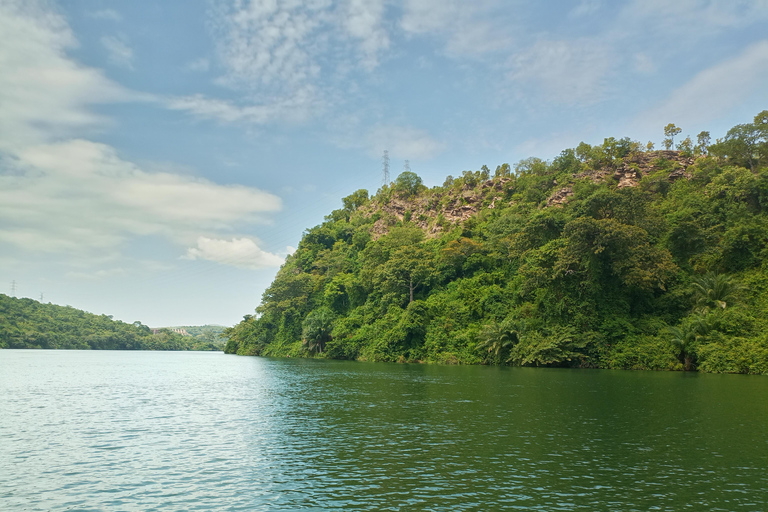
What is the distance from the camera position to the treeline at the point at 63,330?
143 meters

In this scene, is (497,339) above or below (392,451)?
above

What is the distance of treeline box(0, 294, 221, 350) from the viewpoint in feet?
470

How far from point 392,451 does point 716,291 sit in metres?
48.7

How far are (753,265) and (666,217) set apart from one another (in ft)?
44.3

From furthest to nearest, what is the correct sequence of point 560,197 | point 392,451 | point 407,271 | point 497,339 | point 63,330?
point 63,330 < point 560,197 < point 407,271 < point 497,339 < point 392,451

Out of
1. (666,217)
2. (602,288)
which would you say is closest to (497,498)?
(602,288)

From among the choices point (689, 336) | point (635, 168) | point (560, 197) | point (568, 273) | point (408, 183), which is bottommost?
point (689, 336)

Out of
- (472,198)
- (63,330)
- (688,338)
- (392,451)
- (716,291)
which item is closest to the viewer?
(392,451)

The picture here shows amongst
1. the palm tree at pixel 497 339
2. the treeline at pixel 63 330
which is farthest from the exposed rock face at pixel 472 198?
the treeline at pixel 63 330

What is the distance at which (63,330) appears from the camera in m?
159

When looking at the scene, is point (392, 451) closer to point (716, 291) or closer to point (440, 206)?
point (716, 291)

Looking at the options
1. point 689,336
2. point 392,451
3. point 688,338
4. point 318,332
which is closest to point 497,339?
point 688,338

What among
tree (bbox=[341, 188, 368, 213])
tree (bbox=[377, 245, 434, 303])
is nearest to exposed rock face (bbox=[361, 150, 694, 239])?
tree (bbox=[341, 188, 368, 213])

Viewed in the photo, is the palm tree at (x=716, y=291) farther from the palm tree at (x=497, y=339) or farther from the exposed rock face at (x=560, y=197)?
the exposed rock face at (x=560, y=197)
